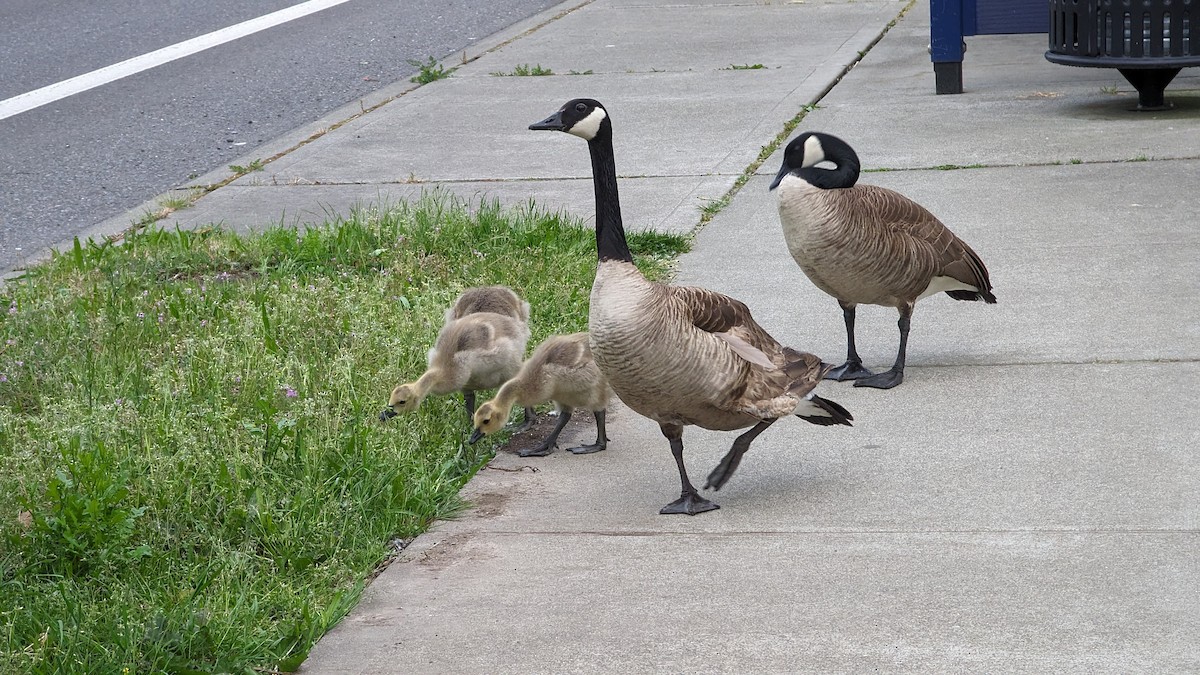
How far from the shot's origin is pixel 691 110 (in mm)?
10539

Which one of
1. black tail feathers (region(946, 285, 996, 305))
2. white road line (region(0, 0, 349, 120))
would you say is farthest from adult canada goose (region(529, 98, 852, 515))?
white road line (region(0, 0, 349, 120))

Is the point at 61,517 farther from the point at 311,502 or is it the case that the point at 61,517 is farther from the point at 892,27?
the point at 892,27

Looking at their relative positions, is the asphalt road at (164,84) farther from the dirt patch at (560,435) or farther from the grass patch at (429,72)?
the dirt patch at (560,435)

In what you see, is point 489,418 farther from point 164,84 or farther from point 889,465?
point 164,84

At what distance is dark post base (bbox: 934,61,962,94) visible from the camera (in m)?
10.5

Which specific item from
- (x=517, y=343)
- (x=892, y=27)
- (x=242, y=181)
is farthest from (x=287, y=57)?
(x=517, y=343)

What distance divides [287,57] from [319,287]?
24.7ft

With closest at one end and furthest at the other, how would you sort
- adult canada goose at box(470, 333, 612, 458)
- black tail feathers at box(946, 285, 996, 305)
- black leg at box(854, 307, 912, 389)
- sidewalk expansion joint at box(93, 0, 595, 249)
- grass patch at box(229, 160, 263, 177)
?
1. adult canada goose at box(470, 333, 612, 458)
2. black leg at box(854, 307, 912, 389)
3. black tail feathers at box(946, 285, 996, 305)
4. sidewalk expansion joint at box(93, 0, 595, 249)
5. grass patch at box(229, 160, 263, 177)

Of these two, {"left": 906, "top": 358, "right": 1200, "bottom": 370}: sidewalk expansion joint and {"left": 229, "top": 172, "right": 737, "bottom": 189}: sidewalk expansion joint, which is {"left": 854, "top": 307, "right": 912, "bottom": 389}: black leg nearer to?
{"left": 906, "top": 358, "right": 1200, "bottom": 370}: sidewalk expansion joint

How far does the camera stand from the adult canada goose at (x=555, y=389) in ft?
16.4

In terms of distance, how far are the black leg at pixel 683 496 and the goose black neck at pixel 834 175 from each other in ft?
4.33

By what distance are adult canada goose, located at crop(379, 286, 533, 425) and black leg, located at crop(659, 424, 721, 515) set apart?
1.00m

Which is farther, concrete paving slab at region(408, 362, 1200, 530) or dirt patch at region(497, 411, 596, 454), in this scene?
dirt patch at region(497, 411, 596, 454)

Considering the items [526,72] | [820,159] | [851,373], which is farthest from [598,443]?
[526,72]
